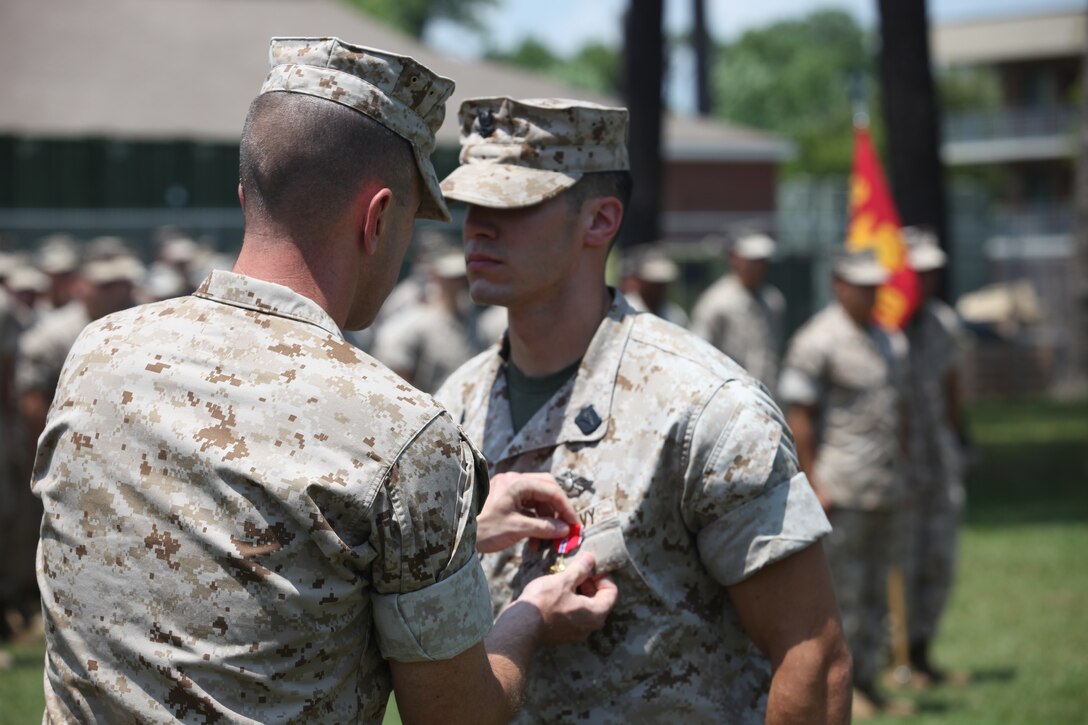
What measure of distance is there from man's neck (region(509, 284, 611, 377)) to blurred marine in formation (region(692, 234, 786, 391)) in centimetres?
947

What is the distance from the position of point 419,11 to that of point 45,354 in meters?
62.8

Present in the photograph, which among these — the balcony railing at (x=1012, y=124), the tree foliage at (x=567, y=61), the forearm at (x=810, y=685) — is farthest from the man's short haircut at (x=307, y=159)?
the tree foliage at (x=567, y=61)

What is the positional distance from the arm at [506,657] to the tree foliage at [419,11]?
6536 cm

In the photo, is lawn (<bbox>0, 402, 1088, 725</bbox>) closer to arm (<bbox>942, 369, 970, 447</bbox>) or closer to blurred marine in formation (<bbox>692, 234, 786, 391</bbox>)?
arm (<bbox>942, 369, 970, 447</bbox>)

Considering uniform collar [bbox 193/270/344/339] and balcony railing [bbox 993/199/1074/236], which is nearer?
uniform collar [bbox 193/270/344/339]

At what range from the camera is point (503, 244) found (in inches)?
133

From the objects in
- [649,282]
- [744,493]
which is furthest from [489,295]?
[649,282]

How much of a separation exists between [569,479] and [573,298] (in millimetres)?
472

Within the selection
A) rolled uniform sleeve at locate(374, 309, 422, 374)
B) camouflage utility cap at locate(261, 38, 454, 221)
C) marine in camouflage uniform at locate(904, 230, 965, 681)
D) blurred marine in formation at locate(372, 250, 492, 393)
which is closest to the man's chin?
camouflage utility cap at locate(261, 38, 454, 221)

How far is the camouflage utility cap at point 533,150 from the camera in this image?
3318 millimetres

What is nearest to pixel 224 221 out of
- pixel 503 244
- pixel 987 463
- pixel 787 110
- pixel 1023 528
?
pixel 987 463

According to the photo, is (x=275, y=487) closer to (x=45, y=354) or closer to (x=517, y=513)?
(x=517, y=513)

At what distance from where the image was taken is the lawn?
8.00 meters

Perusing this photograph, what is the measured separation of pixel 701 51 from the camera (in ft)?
121
